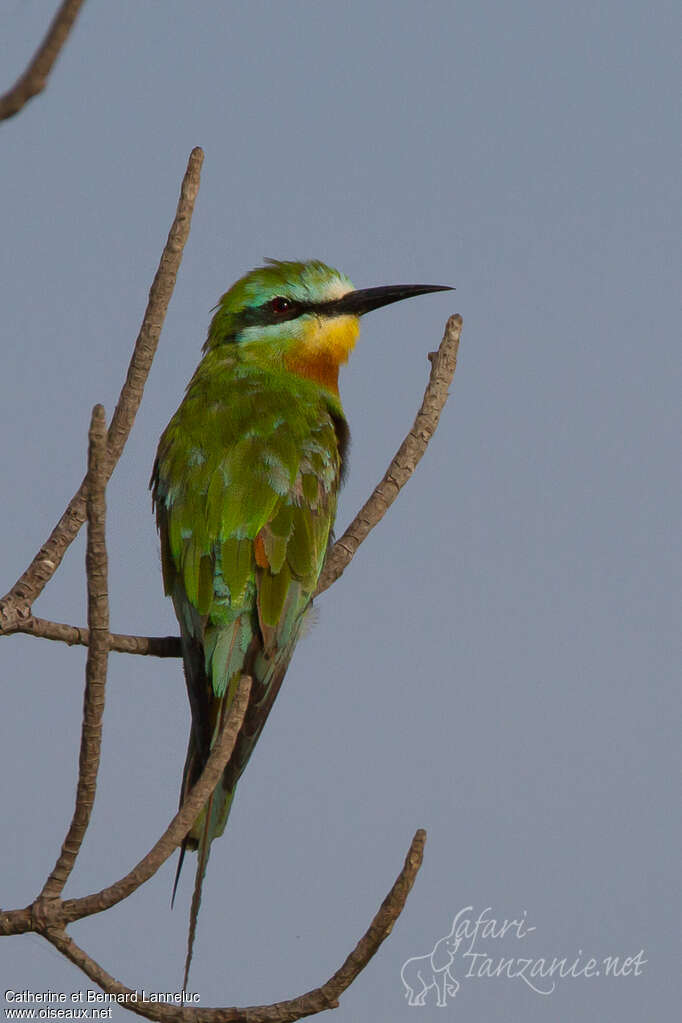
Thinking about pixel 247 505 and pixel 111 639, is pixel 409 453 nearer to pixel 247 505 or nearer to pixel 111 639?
pixel 247 505

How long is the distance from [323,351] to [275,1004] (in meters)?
2.71

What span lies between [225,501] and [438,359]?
2.57ft

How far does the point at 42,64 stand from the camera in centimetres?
148

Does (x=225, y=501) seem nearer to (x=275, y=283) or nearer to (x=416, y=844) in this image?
(x=275, y=283)

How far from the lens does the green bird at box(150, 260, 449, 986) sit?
352 cm

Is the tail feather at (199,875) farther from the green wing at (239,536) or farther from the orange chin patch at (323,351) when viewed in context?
the orange chin patch at (323,351)

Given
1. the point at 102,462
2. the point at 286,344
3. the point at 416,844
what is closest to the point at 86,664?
the point at 102,462

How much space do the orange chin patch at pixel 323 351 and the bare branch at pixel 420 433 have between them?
93 centimetres

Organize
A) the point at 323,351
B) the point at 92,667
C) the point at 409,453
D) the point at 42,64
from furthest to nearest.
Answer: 1. the point at 323,351
2. the point at 409,453
3. the point at 92,667
4. the point at 42,64

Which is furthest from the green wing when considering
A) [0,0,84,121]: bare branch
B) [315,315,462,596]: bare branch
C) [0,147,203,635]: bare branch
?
[0,0,84,121]: bare branch

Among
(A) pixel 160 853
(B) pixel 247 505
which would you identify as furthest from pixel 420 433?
(A) pixel 160 853

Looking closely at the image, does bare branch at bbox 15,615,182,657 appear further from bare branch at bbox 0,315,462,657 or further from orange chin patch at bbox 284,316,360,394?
orange chin patch at bbox 284,316,360,394

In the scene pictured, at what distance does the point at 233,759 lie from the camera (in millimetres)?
3445

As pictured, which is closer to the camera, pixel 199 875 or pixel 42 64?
pixel 42 64
